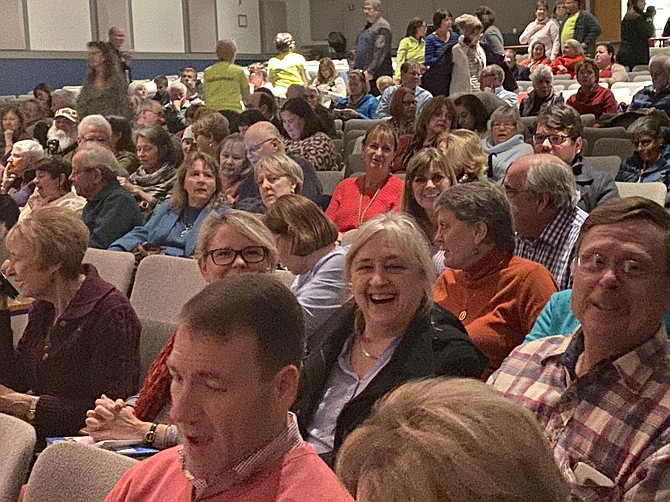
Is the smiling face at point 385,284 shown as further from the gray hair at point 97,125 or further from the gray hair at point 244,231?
the gray hair at point 97,125

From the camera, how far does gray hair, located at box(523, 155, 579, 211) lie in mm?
3607

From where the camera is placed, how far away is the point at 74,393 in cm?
309

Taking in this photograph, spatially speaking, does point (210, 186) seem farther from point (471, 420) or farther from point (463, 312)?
point (471, 420)

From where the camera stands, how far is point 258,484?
1.58 metres

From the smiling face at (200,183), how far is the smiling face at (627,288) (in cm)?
303

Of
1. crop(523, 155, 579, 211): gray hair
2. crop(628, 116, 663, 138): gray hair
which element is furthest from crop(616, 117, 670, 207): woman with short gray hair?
A: crop(523, 155, 579, 211): gray hair

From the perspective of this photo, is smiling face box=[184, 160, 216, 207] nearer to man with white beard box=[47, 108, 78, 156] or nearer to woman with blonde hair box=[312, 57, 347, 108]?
man with white beard box=[47, 108, 78, 156]

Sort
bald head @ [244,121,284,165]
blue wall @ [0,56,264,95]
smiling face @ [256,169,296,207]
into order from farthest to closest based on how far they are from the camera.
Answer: blue wall @ [0,56,264,95], bald head @ [244,121,284,165], smiling face @ [256,169,296,207]

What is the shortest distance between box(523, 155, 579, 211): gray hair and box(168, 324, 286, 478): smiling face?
2194 millimetres

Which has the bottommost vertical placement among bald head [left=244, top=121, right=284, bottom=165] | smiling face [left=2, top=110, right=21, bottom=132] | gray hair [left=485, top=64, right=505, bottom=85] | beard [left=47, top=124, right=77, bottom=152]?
beard [left=47, top=124, right=77, bottom=152]

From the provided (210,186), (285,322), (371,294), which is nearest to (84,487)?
(285,322)

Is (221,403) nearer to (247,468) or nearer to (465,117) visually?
(247,468)

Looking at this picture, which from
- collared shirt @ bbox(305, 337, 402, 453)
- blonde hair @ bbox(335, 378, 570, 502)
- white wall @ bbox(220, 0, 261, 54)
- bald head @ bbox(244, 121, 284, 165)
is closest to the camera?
blonde hair @ bbox(335, 378, 570, 502)

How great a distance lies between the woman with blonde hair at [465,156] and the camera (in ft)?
15.0
